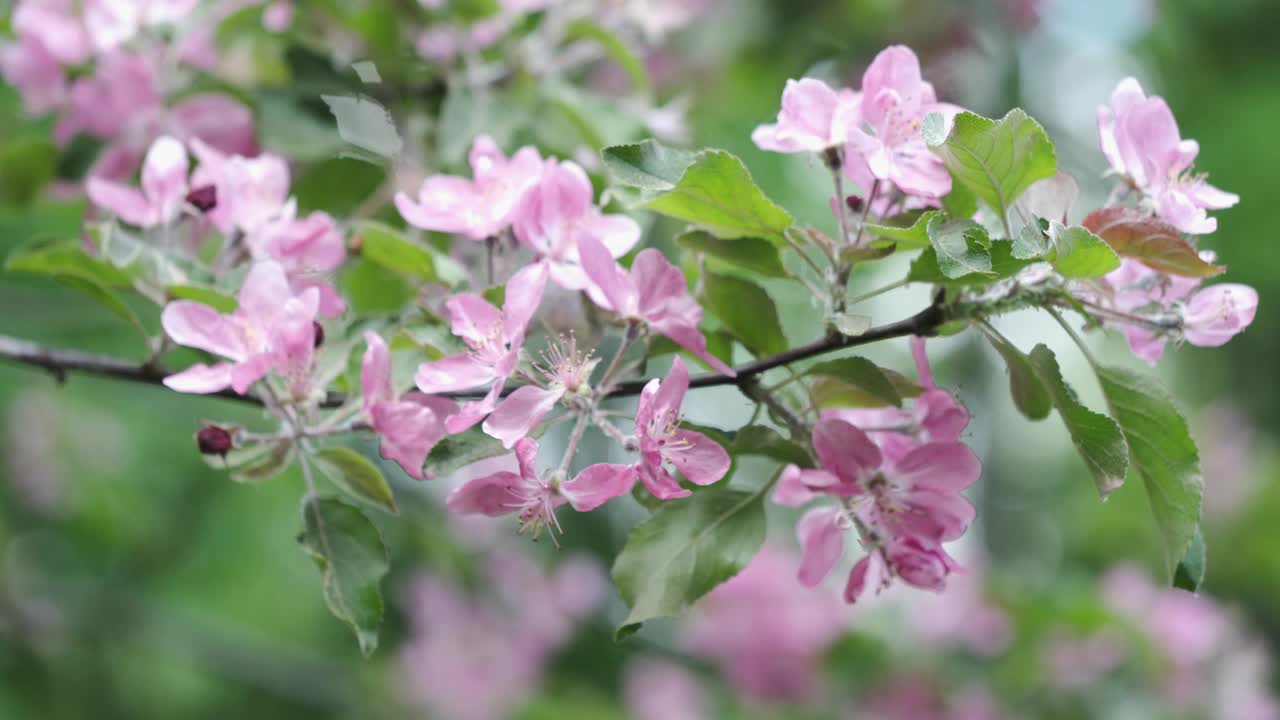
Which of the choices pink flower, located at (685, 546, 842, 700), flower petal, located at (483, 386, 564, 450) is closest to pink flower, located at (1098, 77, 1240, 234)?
flower petal, located at (483, 386, 564, 450)

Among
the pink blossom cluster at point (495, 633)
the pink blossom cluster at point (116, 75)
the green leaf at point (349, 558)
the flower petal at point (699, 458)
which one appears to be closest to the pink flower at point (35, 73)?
the pink blossom cluster at point (116, 75)

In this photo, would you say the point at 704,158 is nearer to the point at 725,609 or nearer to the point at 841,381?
the point at 841,381

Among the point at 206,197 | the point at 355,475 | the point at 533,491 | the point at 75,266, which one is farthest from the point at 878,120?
the point at 75,266

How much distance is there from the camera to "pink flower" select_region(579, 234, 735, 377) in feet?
2.76

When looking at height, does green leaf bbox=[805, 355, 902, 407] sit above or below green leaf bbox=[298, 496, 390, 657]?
above

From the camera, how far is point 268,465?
2.89 ft

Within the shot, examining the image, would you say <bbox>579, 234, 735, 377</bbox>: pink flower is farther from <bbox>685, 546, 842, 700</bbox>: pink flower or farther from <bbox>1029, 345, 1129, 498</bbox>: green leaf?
<bbox>685, 546, 842, 700</bbox>: pink flower

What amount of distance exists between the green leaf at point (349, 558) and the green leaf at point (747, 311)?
0.31m

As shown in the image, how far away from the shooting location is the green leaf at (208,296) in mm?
926

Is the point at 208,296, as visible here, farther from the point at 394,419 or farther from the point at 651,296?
the point at 651,296

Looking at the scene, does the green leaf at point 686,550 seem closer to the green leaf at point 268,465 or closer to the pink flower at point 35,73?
the green leaf at point 268,465

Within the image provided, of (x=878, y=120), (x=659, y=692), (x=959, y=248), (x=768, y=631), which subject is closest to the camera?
(x=959, y=248)

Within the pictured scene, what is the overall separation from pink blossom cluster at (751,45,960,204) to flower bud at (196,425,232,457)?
437 millimetres

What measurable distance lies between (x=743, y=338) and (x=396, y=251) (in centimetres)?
30
